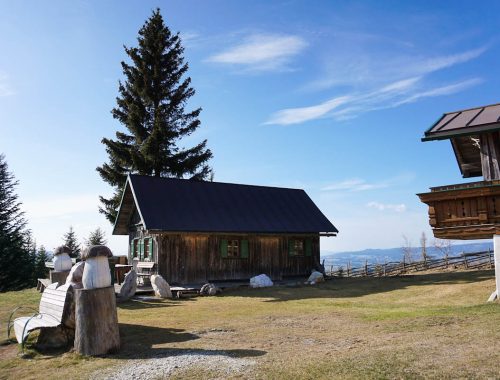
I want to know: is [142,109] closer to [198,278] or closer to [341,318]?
[198,278]

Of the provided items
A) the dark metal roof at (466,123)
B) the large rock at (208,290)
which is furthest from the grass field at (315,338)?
the dark metal roof at (466,123)

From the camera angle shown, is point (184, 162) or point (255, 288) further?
point (184, 162)

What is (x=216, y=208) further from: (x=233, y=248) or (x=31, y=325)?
(x=31, y=325)

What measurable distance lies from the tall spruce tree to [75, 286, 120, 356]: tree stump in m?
22.5

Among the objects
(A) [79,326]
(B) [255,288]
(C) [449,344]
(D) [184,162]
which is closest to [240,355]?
(A) [79,326]

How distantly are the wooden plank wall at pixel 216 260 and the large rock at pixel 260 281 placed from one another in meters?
1.10

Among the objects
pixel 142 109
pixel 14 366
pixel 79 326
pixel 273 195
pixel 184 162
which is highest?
pixel 142 109

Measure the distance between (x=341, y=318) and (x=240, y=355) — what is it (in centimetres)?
497

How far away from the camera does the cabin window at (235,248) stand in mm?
23672

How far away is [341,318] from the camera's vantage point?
1227 cm

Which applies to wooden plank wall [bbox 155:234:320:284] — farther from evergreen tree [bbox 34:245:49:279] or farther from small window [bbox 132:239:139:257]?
evergreen tree [bbox 34:245:49:279]

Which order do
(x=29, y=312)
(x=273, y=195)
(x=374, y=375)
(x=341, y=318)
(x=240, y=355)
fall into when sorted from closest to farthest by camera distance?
(x=374, y=375) < (x=240, y=355) < (x=341, y=318) < (x=29, y=312) < (x=273, y=195)

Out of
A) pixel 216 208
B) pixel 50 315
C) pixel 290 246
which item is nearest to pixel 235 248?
pixel 216 208

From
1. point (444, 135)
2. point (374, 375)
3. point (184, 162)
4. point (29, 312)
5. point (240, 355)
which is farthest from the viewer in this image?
point (184, 162)
